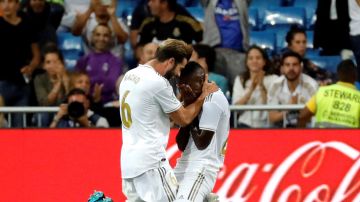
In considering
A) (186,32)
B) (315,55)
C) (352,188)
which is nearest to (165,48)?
(352,188)

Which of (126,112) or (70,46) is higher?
(126,112)

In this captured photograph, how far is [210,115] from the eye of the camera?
975 cm

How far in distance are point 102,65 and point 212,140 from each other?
512 centimetres

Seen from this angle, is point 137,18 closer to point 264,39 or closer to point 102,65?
point 102,65

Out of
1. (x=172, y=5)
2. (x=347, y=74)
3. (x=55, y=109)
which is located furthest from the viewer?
(x=172, y=5)

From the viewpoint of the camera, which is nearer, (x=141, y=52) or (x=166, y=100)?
(x=166, y=100)

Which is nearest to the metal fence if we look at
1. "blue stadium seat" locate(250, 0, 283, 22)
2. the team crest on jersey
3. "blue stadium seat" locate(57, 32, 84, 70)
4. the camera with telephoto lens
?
the camera with telephoto lens

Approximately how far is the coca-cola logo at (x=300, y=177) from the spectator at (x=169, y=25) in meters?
2.68

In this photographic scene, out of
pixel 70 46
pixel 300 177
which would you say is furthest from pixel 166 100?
pixel 70 46

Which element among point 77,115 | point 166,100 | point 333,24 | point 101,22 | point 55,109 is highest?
point 166,100

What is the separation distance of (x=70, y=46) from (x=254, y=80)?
315 centimetres

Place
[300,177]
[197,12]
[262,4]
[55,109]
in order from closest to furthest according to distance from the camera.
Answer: [300,177], [55,109], [197,12], [262,4]

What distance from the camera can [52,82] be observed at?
569 inches

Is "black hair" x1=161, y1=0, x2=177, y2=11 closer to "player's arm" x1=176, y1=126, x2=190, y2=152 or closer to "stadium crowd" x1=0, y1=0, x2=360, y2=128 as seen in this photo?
"stadium crowd" x1=0, y1=0, x2=360, y2=128
